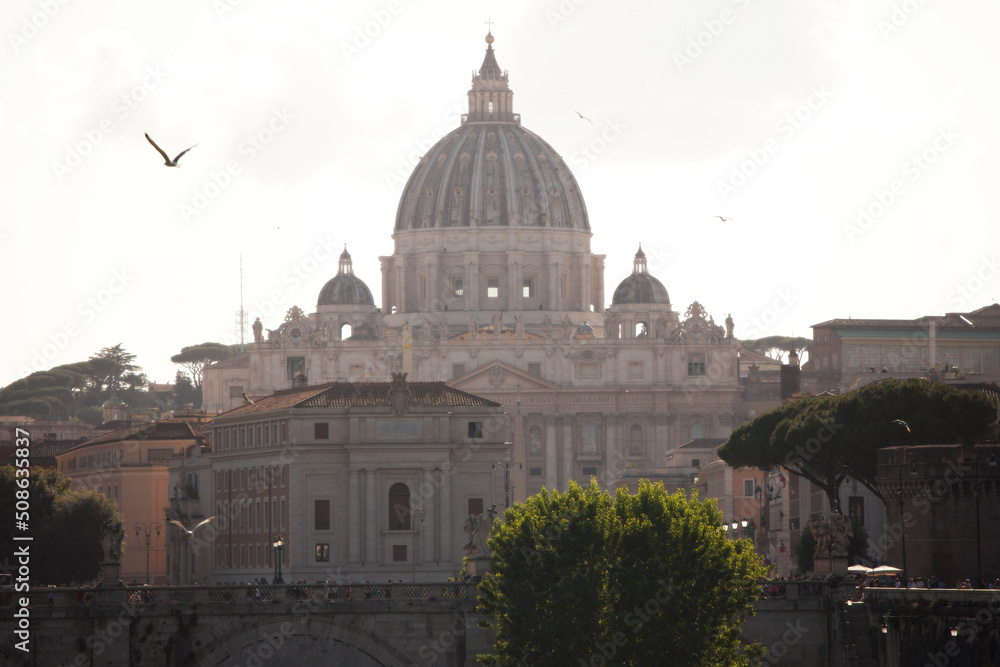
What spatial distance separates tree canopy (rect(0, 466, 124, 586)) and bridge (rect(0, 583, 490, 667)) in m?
20.6

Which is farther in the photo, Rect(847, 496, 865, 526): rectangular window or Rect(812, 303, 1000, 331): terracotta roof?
Rect(812, 303, 1000, 331): terracotta roof

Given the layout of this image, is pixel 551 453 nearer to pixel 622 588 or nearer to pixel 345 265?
pixel 345 265

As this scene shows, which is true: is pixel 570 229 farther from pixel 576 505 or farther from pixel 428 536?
pixel 576 505

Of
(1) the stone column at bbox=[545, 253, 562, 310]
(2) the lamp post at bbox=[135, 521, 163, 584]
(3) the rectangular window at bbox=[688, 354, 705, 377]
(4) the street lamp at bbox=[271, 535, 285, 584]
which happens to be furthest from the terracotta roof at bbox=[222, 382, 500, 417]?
(1) the stone column at bbox=[545, 253, 562, 310]

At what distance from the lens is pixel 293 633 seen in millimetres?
65188

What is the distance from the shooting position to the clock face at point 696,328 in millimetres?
169625

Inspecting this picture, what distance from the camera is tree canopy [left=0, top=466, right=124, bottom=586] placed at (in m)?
85.8

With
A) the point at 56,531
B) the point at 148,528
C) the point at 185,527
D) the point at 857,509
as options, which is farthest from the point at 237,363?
the point at 857,509

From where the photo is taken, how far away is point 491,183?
187000 mm

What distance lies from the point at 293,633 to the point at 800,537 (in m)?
23.4

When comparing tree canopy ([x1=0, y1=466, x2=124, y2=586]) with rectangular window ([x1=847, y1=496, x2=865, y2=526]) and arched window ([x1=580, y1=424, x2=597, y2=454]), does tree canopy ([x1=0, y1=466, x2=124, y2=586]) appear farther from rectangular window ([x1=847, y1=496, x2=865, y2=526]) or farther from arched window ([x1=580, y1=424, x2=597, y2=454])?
arched window ([x1=580, y1=424, x2=597, y2=454])

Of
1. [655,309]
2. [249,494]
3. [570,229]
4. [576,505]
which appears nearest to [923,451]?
[576,505]

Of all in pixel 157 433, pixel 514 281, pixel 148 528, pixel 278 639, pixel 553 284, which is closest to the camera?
pixel 278 639

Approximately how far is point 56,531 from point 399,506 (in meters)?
11.9
